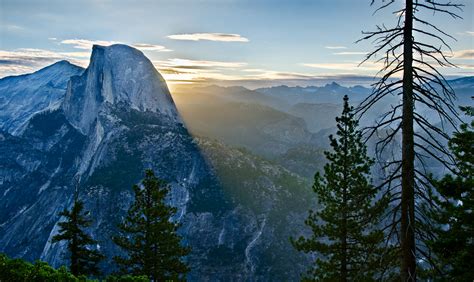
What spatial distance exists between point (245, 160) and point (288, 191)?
80.8 ft

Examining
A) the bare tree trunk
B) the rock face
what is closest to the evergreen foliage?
the bare tree trunk

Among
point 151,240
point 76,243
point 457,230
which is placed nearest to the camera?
point 457,230

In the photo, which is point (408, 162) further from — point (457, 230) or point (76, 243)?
point (76, 243)

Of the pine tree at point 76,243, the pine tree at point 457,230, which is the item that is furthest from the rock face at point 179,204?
the pine tree at point 457,230

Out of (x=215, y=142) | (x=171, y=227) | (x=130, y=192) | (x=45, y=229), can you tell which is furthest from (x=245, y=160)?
(x=171, y=227)

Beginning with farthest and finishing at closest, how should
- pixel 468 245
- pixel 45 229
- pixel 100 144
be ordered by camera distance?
pixel 100 144
pixel 45 229
pixel 468 245

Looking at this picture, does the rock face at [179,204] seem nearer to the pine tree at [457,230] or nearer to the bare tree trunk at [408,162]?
the pine tree at [457,230]

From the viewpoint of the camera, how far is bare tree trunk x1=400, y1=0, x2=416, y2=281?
33.8 feet

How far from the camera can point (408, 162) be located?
10.4 meters

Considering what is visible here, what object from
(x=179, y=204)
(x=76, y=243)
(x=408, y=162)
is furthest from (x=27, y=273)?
(x=179, y=204)

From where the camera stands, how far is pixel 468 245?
18.9 meters

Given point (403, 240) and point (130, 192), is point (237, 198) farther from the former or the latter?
point (403, 240)

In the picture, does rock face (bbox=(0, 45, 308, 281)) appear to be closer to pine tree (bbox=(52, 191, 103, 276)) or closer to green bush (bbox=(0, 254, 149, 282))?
pine tree (bbox=(52, 191, 103, 276))

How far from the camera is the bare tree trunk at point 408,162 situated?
10.3 meters
